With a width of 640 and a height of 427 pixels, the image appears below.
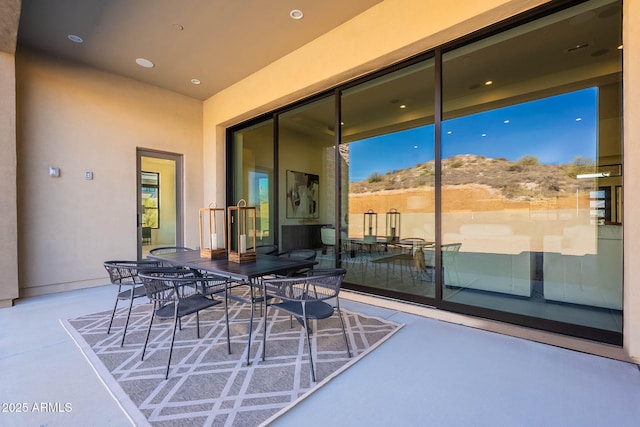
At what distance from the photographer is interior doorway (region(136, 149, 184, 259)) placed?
5.28 meters

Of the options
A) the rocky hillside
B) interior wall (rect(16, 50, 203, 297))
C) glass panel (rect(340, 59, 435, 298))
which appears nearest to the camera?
the rocky hillside

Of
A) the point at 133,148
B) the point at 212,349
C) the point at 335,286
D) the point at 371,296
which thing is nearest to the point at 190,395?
the point at 212,349

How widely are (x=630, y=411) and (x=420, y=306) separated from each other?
176 centimetres

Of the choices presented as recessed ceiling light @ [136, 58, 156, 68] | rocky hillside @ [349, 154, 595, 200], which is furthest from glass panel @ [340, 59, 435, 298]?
recessed ceiling light @ [136, 58, 156, 68]

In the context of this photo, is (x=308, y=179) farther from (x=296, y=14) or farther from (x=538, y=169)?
(x=538, y=169)

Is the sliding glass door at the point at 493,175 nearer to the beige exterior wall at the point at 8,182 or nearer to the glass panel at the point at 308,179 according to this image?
the glass panel at the point at 308,179

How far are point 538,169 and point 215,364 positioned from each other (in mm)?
4108

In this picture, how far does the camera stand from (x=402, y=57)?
3379 mm

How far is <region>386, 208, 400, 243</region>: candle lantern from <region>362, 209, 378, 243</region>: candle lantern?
189 millimetres

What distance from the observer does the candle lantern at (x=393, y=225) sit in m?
4.41

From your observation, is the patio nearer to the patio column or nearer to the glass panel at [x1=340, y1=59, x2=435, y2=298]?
the glass panel at [x1=340, y1=59, x2=435, y2=298]

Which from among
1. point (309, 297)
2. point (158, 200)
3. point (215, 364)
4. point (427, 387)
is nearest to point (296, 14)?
point (309, 297)

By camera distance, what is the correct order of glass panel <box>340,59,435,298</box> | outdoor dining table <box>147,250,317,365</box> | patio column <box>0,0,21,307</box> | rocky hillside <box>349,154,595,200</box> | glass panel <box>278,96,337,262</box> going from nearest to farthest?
outdoor dining table <box>147,250,317,365</box>, rocky hillside <box>349,154,595,200</box>, patio column <box>0,0,21,307</box>, glass panel <box>340,59,435,298</box>, glass panel <box>278,96,337,262</box>

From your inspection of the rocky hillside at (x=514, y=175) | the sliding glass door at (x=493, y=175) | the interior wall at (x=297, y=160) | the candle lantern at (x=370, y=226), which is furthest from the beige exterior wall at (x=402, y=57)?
the candle lantern at (x=370, y=226)
